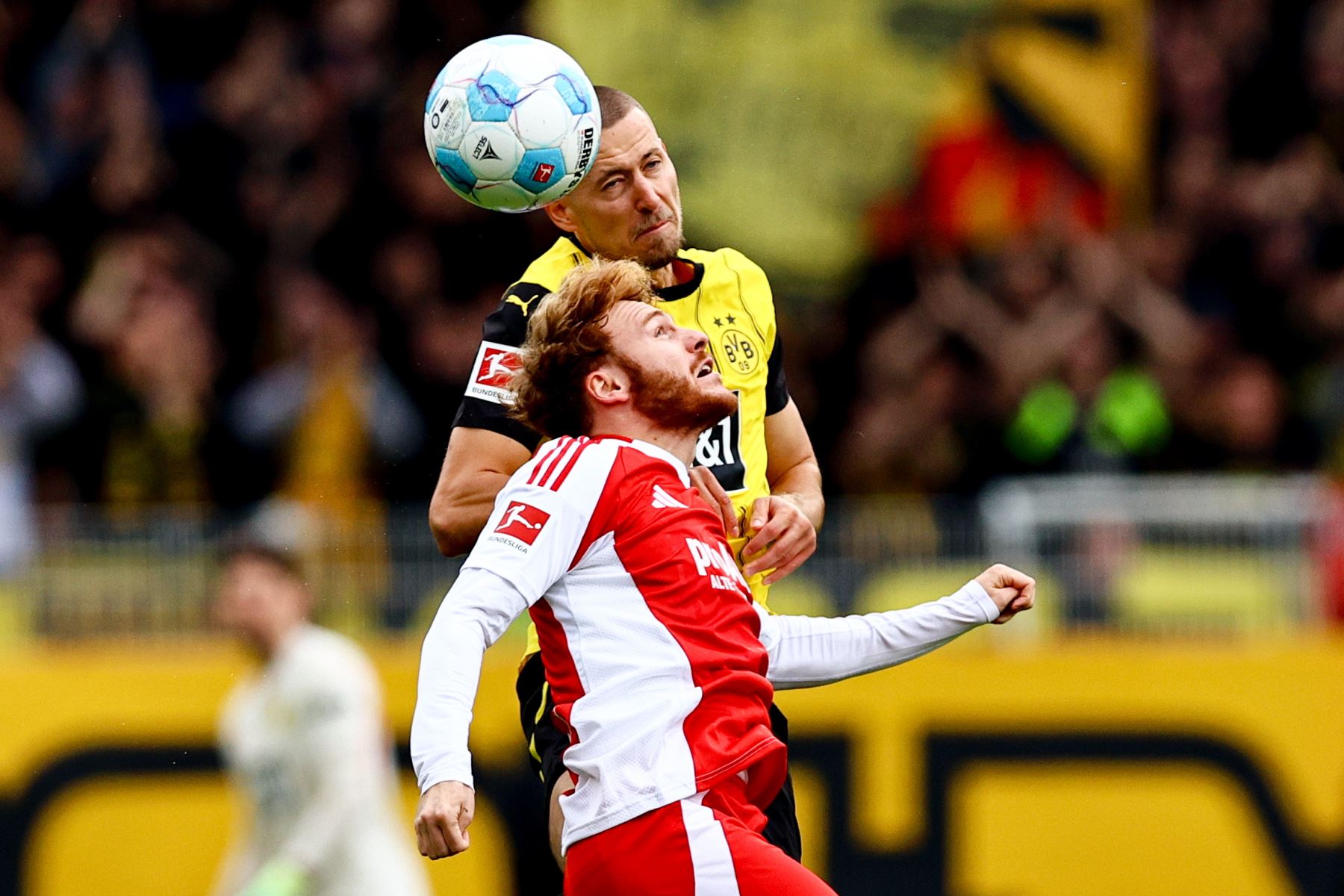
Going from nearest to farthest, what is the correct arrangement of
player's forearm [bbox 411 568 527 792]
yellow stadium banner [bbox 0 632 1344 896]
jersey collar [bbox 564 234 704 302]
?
player's forearm [bbox 411 568 527 792] → jersey collar [bbox 564 234 704 302] → yellow stadium banner [bbox 0 632 1344 896]

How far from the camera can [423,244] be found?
11.9 m

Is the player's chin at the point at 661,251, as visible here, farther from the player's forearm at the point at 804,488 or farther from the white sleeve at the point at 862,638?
the white sleeve at the point at 862,638

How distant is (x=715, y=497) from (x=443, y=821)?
3.79 feet

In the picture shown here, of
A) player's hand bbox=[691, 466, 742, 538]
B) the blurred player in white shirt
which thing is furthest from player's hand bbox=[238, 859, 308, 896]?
player's hand bbox=[691, 466, 742, 538]

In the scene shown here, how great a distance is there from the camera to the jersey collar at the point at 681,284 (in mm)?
5332

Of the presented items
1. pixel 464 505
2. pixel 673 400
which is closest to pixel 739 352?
pixel 673 400

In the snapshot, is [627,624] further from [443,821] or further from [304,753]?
[304,753]

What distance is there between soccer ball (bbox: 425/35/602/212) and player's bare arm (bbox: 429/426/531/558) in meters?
0.58

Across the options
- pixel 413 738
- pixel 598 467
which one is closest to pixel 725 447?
pixel 598 467

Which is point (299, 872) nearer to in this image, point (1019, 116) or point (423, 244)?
point (423, 244)

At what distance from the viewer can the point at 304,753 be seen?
930 cm

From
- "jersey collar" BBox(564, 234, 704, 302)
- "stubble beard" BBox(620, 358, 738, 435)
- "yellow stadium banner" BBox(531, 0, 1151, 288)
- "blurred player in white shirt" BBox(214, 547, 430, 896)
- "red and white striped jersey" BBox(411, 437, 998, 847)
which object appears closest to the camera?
"red and white striped jersey" BBox(411, 437, 998, 847)

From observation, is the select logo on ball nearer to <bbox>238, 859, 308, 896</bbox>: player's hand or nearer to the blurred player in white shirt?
<bbox>238, 859, 308, 896</bbox>: player's hand

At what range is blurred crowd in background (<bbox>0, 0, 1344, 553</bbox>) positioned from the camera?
37.0ft
